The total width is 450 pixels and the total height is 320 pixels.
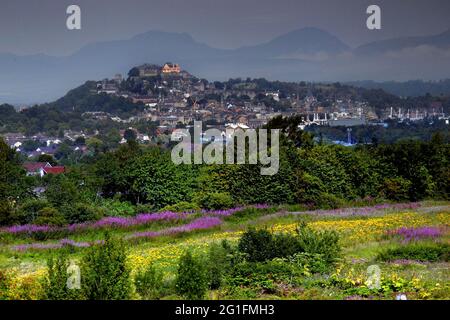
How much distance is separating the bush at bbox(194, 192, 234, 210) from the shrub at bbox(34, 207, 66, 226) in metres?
5.12

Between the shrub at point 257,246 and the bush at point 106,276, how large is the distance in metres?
2.91

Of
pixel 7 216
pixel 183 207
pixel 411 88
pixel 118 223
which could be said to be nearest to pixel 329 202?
pixel 183 207

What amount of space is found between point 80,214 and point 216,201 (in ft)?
15.7

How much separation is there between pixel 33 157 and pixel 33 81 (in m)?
25.0

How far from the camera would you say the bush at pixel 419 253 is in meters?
11.1

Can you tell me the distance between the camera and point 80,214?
18406 millimetres

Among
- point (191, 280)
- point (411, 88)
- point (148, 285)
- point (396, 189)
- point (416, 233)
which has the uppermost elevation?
point (411, 88)

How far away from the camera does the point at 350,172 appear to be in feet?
73.2

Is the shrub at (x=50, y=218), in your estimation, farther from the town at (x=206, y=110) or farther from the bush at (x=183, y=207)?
the town at (x=206, y=110)

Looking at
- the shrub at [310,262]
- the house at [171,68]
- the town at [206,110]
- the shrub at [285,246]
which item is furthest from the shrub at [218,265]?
the house at [171,68]

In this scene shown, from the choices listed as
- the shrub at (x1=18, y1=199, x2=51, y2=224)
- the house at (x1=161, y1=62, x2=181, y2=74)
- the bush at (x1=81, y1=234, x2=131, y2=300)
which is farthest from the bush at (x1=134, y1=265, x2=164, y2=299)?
the house at (x1=161, y1=62, x2=181, y2=74)

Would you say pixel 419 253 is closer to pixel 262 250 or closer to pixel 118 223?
pixel 262 250

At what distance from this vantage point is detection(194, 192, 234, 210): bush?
20.2m
